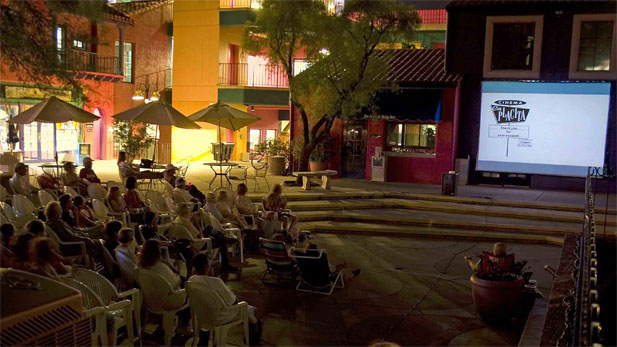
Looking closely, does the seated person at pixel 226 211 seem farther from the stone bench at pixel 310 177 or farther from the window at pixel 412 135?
the window at pixel 412 135

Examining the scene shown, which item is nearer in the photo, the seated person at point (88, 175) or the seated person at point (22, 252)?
the seated person at point (22, 252)

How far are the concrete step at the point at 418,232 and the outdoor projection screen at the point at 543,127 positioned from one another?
585 centimetres

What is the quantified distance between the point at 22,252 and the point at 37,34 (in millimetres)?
2604

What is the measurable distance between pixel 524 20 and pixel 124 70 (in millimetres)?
17565

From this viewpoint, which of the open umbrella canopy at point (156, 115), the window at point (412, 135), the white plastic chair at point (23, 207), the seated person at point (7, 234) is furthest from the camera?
the window at point (412, 135)

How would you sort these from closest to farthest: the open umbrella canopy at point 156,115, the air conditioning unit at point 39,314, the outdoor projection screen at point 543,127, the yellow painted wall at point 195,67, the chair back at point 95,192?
the air conditioning unit at point 39,314
the chair back at point 95,192
the open umbrella canopy at point 156,115
the outdoor projection screen at point 543,127
the yellow painted wall at point 195,67

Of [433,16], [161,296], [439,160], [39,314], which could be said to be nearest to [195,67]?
[439,160]

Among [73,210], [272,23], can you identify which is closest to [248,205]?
[73,210]

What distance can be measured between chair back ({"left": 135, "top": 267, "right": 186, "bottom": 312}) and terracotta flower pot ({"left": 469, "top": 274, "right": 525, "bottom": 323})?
3.65 metres

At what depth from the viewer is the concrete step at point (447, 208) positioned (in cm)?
1393

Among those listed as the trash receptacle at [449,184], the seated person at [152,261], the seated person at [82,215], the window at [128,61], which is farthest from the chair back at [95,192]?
the window at [128,61]

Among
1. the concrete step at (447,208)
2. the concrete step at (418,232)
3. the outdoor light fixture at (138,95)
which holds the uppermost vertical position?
the outdoor light fixture at (138,95)

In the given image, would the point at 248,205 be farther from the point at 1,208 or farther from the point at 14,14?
the point at 14,14

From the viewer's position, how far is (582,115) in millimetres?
17578
